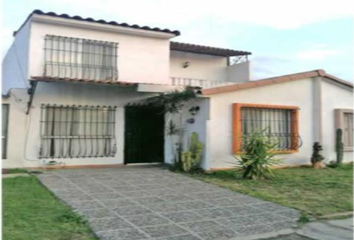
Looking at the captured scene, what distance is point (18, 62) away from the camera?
14.9 meters

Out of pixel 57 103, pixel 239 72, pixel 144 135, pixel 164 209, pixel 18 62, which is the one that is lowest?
pixel 164 209

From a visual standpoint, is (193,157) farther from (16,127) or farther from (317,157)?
(16,127)

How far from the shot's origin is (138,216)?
6.85 m

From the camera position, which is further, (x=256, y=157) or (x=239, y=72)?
(x=239, y=72)

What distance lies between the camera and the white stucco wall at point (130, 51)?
13461mm

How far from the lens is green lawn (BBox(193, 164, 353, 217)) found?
7.96 meters

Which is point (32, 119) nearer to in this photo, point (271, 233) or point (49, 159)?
point (49, 159)

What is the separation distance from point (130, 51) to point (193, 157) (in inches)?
220

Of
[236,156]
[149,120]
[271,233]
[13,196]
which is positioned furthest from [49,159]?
[271,233]

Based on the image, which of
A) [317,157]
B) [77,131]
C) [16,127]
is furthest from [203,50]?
[16,127]

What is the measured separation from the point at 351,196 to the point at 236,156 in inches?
203

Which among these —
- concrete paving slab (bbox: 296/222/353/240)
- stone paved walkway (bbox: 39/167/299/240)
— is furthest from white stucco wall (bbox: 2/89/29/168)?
concrete paving slab (bbox: 296/222/353/240)

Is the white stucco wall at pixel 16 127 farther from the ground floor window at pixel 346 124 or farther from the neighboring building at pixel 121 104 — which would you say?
the ground floor window at pixel 346 124

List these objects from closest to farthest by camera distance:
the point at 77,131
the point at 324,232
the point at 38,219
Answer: the point at 324,232
the point at 38,219
the point at 77,131
